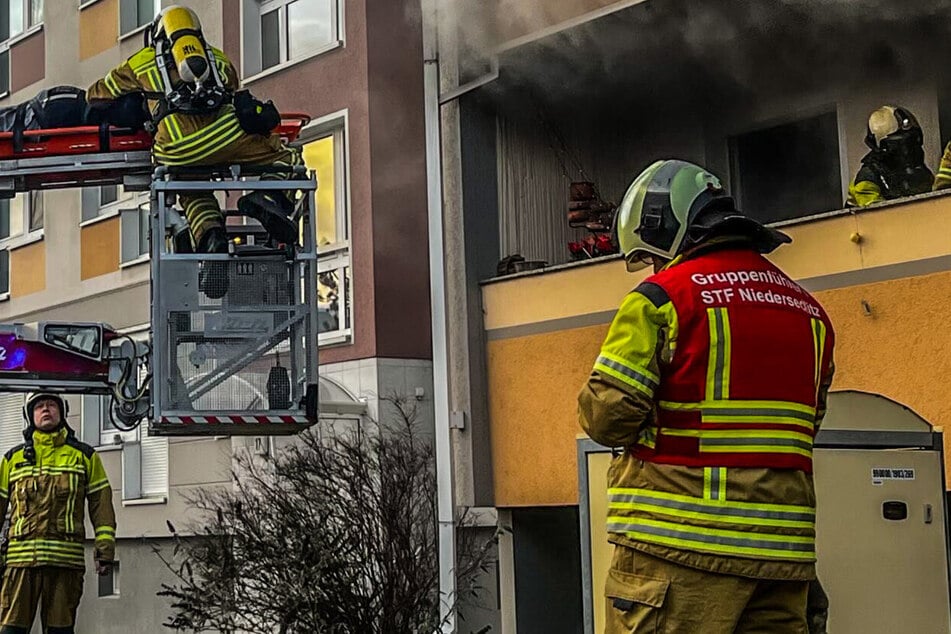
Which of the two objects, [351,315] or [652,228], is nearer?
[652,228]

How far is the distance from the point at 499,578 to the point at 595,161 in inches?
148

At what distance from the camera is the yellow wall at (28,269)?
20.1m

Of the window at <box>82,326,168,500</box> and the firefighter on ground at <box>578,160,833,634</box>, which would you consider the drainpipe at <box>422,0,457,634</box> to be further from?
the firefighter on ground at <box>578,160,833,634</box>

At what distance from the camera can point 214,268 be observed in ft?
29.6

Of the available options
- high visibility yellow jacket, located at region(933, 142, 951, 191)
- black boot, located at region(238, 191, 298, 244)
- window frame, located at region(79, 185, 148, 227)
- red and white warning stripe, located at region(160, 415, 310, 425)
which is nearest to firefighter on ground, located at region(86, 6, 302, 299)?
black boot, located at region(238, 191, 298, 244)

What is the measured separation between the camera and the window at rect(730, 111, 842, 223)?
13.4 meters

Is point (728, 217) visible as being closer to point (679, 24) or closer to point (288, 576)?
point (288, 576)

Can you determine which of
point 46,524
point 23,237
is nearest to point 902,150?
point 46,524

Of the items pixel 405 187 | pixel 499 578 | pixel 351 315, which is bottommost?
pixel 499 578

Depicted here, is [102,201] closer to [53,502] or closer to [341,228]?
[341,228]

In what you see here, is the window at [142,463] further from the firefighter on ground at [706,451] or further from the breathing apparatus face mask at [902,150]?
the firefighter on ground at [706,451]

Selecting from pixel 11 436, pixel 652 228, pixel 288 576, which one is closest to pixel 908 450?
pixel 652 228

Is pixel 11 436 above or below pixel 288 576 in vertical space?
above

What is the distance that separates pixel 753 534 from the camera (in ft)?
13.4
